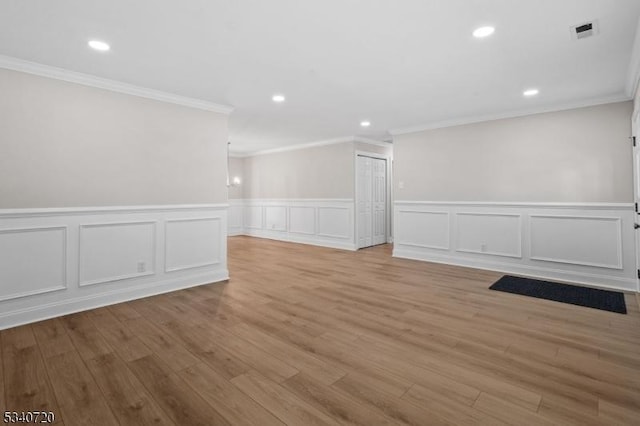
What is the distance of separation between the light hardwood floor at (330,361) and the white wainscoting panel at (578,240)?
744 millimetres

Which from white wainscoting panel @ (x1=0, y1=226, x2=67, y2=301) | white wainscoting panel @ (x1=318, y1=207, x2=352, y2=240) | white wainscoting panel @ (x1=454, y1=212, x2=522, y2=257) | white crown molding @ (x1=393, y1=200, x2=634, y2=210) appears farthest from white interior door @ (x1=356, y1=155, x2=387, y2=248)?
white wainscoting panel @ (x1=0, y1=226, x2=67, y2=301)

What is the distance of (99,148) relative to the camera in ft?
11.3

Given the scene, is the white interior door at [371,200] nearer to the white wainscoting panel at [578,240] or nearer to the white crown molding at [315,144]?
the white crown molding at [315,144]

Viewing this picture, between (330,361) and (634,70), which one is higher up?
(634,70)

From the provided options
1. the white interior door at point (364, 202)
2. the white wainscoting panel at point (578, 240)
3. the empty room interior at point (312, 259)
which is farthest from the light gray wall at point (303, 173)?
the white wainscoting panel at point (578, 240)

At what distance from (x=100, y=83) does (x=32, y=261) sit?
6.44ft

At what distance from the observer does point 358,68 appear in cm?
327

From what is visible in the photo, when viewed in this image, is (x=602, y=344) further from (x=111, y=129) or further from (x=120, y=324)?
(x=111, y=129)

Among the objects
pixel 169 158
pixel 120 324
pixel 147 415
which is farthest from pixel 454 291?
pixel 169 158

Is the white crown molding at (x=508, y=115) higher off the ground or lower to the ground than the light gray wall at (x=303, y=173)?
higher

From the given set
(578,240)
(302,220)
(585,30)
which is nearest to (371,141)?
(302,220)

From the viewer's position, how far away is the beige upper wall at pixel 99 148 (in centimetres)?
298

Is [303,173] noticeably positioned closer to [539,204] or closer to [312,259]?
[312,259]

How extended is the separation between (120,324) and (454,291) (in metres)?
3.66
